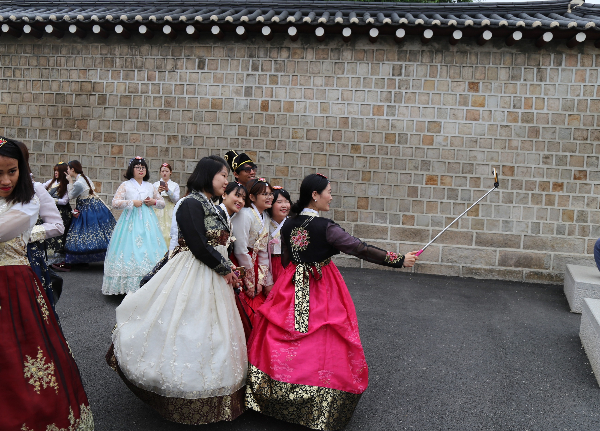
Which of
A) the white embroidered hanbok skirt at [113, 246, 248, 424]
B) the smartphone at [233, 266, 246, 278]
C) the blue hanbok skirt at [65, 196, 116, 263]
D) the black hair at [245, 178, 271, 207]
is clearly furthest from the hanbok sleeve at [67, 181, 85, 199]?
the white embroidered hanbok skirt at [113, 246, 248, 424]

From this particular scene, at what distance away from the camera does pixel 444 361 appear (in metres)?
4.13

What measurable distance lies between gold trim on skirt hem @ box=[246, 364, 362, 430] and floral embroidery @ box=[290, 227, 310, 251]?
2.58ft

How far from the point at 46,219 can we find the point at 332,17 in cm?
579

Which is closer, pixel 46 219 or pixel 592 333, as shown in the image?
pixel 46 219

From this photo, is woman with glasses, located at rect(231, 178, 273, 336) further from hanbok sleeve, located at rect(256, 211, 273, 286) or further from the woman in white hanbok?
the woman in white hanbok

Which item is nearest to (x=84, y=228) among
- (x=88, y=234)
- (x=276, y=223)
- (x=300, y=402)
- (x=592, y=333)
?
(x=88, y=234)

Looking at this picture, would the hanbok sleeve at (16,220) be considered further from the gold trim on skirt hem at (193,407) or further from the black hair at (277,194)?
the black hair at (277,194)

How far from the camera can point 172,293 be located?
8.89ft

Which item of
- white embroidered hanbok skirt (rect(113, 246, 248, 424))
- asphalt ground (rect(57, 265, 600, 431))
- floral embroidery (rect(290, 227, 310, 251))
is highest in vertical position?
floral embroidery (rect(290, 227, 310, 251))

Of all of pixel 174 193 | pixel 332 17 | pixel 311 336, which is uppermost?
pixel 332 17

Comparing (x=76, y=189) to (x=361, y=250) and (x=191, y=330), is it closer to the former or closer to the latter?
(x=191, y=330)

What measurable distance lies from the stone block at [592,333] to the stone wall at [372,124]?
8.91ft

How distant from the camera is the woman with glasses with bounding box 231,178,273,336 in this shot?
3.43 m

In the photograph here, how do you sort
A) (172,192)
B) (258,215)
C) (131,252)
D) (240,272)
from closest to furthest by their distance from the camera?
(240,272) → (258,215) → (131,252) → (172,192)
